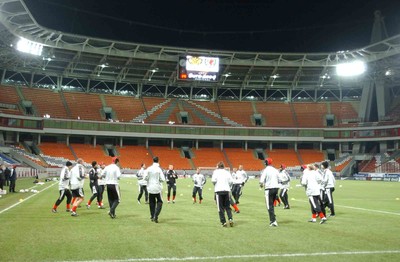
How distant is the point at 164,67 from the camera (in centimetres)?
7088

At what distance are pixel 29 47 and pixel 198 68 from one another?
23.2 meters

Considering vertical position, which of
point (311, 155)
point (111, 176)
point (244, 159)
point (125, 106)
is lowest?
point (111, 176)

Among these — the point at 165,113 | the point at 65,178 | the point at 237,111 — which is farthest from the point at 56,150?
the point at 65,178

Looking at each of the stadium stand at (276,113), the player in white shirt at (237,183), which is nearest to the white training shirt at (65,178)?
the player in white shirt at (237,183)

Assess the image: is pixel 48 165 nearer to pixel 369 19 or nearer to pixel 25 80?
pixel 25 80

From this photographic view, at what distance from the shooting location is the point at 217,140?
79.7 m

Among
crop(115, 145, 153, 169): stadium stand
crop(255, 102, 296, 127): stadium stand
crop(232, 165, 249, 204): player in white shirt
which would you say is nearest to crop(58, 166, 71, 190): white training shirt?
crop(232, 165, 249, 204): player in white shirt

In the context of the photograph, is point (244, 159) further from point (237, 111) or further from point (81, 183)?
point (81, 183)

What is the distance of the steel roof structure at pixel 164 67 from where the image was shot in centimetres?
5866

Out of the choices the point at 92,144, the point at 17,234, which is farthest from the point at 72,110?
the point at 17,234

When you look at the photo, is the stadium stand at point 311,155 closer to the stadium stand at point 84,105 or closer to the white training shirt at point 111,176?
the stadium stand at point 84,105

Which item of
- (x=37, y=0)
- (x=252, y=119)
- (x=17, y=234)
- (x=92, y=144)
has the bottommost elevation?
(x=17, y=234)

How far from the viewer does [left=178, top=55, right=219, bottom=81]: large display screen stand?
198 feet

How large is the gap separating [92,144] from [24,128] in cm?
1215
